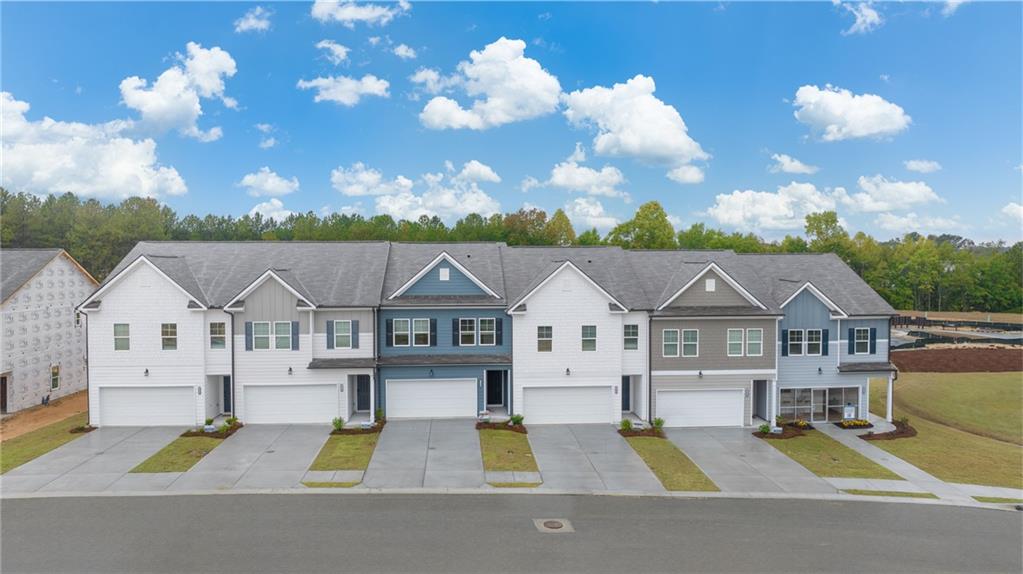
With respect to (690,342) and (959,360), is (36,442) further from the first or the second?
(959,360)

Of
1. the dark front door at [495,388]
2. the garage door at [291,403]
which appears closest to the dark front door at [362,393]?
the garage door at [291,403]

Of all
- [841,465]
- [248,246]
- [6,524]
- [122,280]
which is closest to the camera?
[6,524]

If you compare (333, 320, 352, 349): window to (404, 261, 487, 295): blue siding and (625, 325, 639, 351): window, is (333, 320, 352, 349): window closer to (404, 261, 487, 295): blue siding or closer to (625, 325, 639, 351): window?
(404, 261, 487, 295): blue siding

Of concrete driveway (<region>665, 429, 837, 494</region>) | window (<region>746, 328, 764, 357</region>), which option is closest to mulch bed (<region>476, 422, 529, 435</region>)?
concrete driveway (<region>665, 429, 837, 494</region>)

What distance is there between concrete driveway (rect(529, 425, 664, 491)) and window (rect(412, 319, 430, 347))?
6474 mm

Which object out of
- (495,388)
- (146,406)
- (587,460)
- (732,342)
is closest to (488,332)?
(495,388)

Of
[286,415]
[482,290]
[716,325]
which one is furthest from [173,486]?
[716,325]

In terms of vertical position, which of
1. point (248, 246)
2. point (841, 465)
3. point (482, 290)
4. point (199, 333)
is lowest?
point (841, 465)

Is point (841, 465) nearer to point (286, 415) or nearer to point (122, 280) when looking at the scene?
point (286, 415)

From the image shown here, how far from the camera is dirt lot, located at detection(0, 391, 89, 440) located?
27.1 m

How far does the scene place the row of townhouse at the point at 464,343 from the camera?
27312mm

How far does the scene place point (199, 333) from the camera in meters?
27.4

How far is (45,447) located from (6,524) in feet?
28.1

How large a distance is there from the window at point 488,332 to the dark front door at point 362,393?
6083 mm
